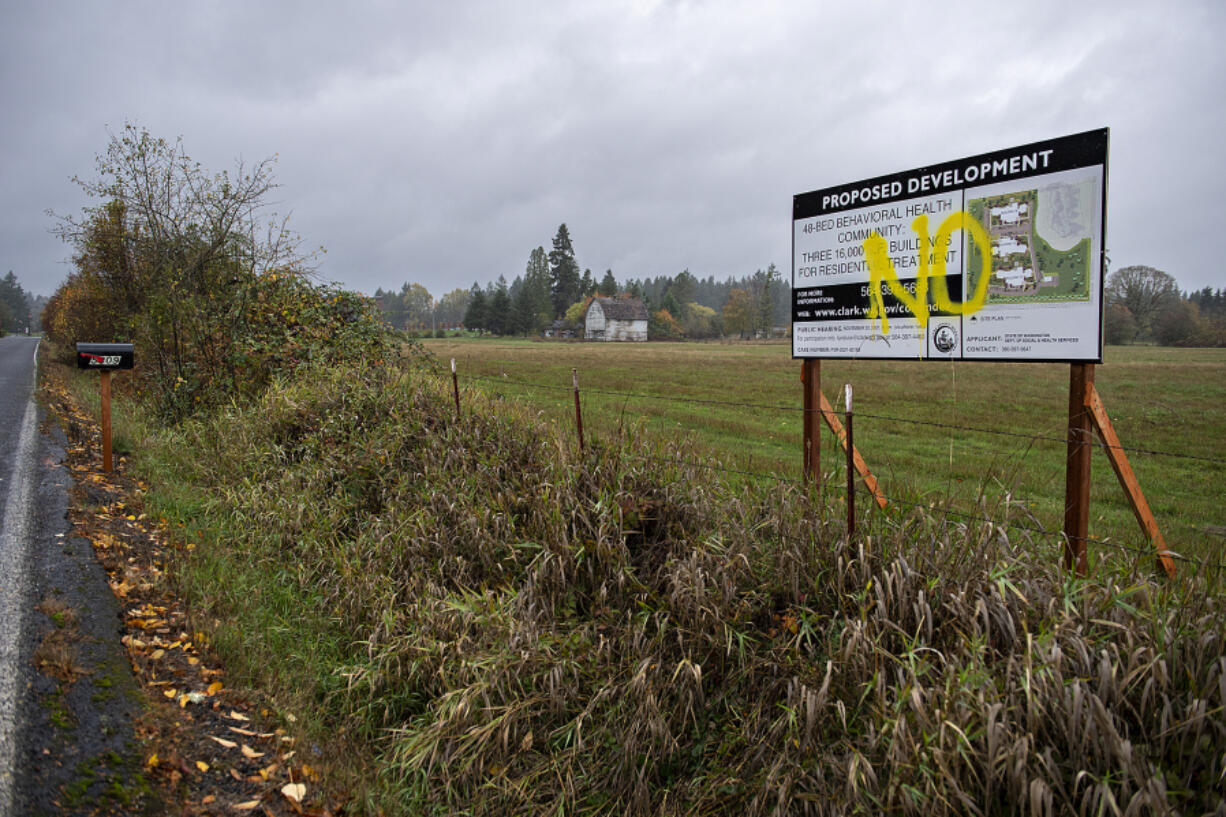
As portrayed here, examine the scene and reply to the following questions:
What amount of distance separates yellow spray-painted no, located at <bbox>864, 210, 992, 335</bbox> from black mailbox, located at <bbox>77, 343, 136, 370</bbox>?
8.52 m

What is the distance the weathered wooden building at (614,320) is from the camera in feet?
286

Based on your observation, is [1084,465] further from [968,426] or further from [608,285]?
[608,285]

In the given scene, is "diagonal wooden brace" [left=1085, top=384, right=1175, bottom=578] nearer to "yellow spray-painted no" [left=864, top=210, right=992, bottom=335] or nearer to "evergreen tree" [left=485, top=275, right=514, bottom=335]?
"yellow spray-painted no" [left=864, top=210, right=992, bottom=335]

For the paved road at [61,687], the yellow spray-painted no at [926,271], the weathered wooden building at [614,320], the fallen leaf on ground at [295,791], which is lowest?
the fallen leaf on ground at [295,791]

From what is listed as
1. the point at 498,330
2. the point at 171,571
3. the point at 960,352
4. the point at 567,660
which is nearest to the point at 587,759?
the point at 567,660

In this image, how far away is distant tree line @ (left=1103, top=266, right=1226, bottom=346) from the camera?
→ 49656 mm

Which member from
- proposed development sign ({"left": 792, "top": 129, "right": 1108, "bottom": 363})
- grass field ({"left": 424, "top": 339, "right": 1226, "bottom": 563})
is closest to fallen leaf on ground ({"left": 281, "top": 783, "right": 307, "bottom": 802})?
grass field ({"left": 424, "top": 339, "right": 1226, "bottom": 563})

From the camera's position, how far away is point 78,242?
16.5 m

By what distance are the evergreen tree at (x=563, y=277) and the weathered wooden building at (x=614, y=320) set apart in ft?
42.0

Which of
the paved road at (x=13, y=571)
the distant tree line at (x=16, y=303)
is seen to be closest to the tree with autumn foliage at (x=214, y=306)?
the paved road at (x=13, y=571)

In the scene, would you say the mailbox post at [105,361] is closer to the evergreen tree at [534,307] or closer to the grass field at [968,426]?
the grass field at [968,426]

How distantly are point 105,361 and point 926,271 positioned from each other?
30.2ft

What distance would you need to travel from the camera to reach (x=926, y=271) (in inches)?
194

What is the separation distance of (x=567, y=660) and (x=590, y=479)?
65.9 inches
